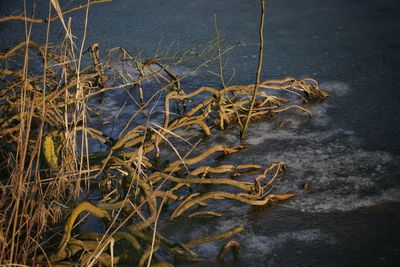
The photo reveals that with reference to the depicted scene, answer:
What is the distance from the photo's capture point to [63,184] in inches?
97.0

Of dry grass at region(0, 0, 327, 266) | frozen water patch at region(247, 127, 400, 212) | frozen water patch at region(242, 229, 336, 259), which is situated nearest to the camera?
dry grass at region(0, 0, 327, 266)

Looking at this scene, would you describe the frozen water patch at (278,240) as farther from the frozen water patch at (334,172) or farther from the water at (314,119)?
the frozen water patch at (334,172)

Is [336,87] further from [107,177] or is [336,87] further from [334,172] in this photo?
[107,177]

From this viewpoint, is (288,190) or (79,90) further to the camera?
(288,190)

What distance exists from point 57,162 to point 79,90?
61 cm

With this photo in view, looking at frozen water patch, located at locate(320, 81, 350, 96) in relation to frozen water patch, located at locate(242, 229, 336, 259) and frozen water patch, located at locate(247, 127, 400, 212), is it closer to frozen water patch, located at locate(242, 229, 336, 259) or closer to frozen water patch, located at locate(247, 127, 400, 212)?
frozen water patch, located at locate(247, 127, 400, 212)

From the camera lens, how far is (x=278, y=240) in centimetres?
258

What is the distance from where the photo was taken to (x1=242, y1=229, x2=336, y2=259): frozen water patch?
2.52 metres

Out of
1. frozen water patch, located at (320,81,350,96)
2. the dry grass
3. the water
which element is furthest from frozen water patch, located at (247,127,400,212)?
frozen water patch, located at (320,81,350,96)

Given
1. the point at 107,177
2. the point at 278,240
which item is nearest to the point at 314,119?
the point at 278,240

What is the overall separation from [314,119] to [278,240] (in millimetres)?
1324

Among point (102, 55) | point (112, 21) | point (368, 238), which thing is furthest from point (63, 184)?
point (112, 21)

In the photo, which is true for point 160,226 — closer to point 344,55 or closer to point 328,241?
point 328,241

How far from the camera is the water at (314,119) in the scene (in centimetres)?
256
